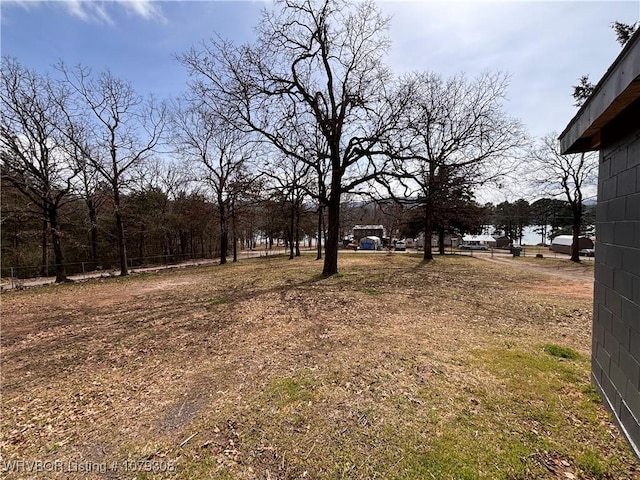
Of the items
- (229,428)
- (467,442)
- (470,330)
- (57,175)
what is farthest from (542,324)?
(57,175)

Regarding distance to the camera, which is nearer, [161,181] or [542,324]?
[542,324]

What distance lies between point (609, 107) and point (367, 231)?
188 ft

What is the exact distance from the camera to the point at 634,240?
2.54 m

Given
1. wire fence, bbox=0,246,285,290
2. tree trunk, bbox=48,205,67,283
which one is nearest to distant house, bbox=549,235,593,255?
wire fence, bbox=0,246,285,290

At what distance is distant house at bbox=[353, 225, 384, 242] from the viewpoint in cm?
5789

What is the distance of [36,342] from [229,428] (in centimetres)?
543

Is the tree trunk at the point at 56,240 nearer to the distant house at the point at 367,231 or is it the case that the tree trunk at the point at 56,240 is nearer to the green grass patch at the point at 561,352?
the green grass patch at the point at 561,352

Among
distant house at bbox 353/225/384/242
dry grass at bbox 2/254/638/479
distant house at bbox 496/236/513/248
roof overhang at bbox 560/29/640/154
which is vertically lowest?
distant house at bbox 496/236/513/248

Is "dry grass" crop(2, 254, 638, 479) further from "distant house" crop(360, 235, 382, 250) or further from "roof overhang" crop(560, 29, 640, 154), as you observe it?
"distant house" crop(360, 235, 382, 250)

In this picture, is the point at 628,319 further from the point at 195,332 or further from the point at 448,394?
the point at 195,332

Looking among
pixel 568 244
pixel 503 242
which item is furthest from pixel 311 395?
pixel 503 242

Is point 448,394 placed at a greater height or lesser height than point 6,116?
lesser

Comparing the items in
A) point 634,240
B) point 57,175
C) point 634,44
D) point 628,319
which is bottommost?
point 628,319

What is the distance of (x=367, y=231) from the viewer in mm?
59281
